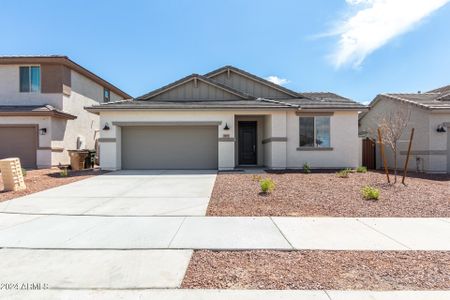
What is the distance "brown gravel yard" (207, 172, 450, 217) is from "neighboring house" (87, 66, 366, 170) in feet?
14.6

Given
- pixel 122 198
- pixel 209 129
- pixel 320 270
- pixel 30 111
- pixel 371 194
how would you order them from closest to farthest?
pixel 320 270, pixel 371 194, pixel 122 198, pixel 209 129, pixel 30 111

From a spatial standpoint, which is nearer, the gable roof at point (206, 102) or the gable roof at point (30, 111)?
the gable roof at point (206, 102)

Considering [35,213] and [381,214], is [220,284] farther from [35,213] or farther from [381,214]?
[35,213]

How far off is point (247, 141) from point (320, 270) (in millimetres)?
13127

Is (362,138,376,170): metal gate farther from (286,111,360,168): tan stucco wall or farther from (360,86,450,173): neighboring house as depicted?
(286,111,360,168): tan stucco wall

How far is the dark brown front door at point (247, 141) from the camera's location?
16.7 m

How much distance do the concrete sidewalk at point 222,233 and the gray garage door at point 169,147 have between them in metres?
8.97

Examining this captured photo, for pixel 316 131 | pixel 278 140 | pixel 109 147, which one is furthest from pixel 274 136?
pixel 109 147

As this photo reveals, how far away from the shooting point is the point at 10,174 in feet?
30.3

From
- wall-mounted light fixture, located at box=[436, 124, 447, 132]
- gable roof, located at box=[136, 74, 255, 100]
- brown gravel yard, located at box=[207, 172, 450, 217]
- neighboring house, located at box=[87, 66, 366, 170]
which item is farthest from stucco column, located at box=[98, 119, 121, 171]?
wall-mounted light fixture, located at box=[436, 124, 447, 132]

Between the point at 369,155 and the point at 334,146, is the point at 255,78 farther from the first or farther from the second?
the point at 369,155

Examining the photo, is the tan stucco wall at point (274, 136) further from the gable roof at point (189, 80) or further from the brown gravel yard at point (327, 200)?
the brown gravel yard at point (327, 200)

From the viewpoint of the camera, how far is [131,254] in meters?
4.31

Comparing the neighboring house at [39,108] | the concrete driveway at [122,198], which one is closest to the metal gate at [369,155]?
the concrete driveway at [122,198]
